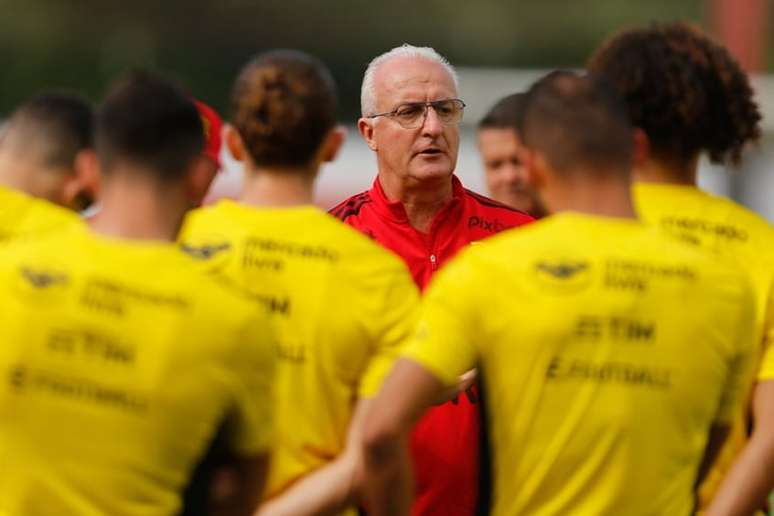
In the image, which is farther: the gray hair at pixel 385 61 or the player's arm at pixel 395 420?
the gray hair at pixel 385 61

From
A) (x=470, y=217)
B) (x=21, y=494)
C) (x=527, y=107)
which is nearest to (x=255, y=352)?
(x=21, y=494)

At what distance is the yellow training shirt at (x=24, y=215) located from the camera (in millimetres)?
5371

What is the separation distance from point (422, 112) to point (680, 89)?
1850mm

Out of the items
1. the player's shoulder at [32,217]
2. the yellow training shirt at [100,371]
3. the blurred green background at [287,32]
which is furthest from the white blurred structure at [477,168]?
the yellow training shirt at [100,371]

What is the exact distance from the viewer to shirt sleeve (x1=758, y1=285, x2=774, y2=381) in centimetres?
516

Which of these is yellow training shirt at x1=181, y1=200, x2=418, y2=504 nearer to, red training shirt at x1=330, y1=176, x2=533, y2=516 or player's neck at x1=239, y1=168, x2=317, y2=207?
player's neck at x1=239, y1=168, x2=317, y2=207

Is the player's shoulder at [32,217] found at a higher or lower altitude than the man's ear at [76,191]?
lower

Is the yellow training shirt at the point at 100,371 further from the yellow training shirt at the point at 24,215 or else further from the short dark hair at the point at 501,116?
the short dark hair at the point at 501,116

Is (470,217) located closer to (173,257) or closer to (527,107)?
(527,107)

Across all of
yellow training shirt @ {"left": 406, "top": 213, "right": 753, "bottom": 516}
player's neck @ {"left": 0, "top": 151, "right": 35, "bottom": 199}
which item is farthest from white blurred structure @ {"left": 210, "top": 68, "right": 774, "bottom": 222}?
yellow training shirt @ {"left": 406, "top": 213, "right": 753, "bottom": 516}

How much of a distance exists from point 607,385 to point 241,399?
920 mm

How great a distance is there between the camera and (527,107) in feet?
15.7

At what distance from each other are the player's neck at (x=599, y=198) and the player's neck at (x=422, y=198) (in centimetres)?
200

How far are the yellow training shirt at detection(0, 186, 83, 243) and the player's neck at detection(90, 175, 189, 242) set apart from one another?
0.93 metres
